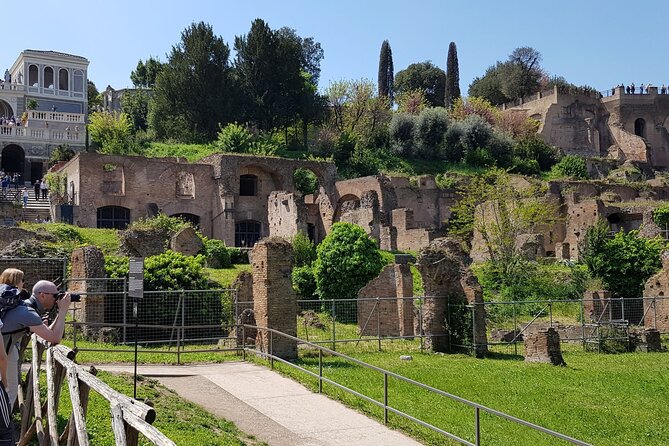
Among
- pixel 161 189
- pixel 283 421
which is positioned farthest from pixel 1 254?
pixel 161 189

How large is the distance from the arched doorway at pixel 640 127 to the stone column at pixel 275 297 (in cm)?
6998

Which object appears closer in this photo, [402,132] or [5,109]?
[402,132]

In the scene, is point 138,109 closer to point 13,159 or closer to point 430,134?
point 13,159

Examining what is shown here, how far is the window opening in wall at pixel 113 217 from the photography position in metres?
43.3

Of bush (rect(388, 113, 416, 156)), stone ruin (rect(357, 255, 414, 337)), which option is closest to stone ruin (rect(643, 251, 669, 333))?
stone ruin (rect(357, 255, 414, 337))

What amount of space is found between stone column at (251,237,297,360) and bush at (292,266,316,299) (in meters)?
13.8

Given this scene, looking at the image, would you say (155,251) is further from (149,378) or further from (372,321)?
(149,378)

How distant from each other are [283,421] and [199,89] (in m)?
51.8

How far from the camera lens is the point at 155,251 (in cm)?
2892

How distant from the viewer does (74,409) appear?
6.66 metres

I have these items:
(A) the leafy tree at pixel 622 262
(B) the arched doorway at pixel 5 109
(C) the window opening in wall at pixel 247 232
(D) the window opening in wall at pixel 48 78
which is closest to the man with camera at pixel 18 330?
(A) the leafy tree at pixel 622 262

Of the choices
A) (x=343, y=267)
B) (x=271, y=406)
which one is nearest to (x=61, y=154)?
(x=343, y=267)

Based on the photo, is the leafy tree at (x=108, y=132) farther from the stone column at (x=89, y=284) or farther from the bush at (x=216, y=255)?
the stone column at (x=89, y=284)

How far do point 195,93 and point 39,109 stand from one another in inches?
585
